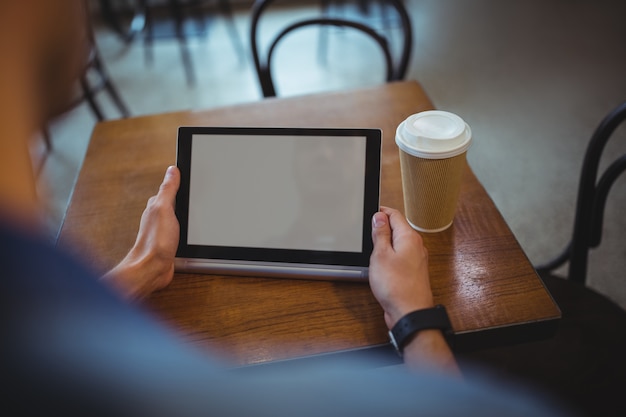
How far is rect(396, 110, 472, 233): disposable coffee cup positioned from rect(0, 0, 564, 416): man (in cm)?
10

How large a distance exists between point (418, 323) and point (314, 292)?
0.61 ft

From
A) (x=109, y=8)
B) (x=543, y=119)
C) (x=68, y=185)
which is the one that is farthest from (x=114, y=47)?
(x=543, y=119)

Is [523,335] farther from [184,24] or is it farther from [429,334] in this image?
[184,24]

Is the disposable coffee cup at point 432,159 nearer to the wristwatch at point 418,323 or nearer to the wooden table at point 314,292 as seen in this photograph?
the wooden table at point 314,292

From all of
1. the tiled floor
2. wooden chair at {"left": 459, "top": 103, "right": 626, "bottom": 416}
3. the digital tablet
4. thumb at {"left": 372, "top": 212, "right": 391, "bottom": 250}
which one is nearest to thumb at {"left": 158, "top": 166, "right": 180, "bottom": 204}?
the digital tablet

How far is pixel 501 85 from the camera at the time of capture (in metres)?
2.72

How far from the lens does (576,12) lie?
338cm

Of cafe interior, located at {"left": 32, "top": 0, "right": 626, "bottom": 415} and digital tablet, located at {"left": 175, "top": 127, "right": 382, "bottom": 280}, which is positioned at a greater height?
digital tablet, located at {"left": 175, "top": 127, "right": 382, "bottom": 280}

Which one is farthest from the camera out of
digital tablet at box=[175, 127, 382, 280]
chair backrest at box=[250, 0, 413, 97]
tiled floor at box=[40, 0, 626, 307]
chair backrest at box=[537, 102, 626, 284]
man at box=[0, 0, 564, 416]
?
tiled floor at box=[40, 0, 626, 307]

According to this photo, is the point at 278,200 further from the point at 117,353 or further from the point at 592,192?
the point at 592,192

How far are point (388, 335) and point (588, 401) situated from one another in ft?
1.40

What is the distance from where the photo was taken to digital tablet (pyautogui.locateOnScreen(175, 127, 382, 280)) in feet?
2.71

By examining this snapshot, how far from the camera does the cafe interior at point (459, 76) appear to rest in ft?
6.79

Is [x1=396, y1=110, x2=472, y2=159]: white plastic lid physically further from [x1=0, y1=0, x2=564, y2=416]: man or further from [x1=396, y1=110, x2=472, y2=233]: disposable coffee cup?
[x1=0, y1=0, x2=564, y2=416]: man
